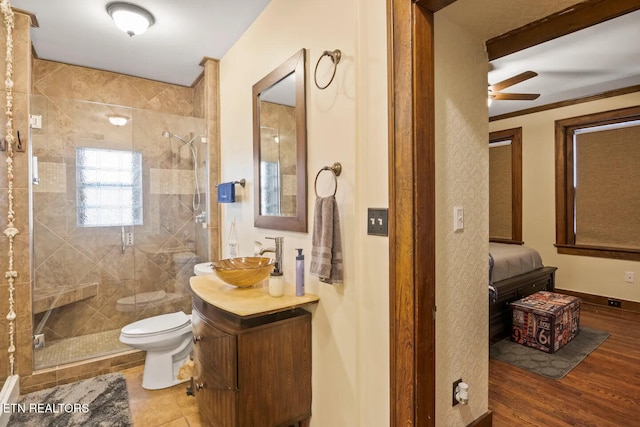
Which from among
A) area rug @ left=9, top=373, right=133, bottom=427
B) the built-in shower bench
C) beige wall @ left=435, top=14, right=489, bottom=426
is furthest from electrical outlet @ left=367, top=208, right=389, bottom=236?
the built-in shower bench

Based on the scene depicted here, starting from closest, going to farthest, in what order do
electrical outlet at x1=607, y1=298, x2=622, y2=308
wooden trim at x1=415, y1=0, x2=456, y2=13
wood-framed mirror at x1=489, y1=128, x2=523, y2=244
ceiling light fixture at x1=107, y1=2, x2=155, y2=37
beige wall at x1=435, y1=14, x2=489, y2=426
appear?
wooden trim at x1=415, y1=0, x2=456, y2=13, beige wall at x1=435, y1=14, x2=489, y2=426, ceiling light fixture at x1=107, y1=2, x2=155, y2=37, electrical outlet at x1=607, y1=298, x2=622, y2=308, wood-framed mirror at x1=489, y1=128, x2=523, y2=244

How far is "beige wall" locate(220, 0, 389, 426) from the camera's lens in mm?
1427

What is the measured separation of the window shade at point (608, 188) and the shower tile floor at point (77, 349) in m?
5.26

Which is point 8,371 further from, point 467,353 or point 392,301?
point 467,353

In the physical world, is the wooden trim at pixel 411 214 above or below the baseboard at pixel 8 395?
above

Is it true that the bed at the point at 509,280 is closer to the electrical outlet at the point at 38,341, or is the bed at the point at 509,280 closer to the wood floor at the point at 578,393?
the wood floor at the point at 578,393

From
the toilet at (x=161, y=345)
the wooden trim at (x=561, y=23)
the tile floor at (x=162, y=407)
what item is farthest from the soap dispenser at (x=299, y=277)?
the wooden trim at (x=561, y=23)

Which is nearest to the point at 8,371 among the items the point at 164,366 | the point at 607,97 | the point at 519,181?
the point at 164,366

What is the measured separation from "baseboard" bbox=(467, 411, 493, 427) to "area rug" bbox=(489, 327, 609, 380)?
939mm

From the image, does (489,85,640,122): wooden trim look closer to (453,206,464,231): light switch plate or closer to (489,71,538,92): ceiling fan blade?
(489,71,538,92): ceiling fan blade

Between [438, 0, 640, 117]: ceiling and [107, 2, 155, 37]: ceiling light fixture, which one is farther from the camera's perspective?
[107, 2, 155, 37]: ceiling light fixture

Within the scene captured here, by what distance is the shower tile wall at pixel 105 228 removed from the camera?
9.00 ft

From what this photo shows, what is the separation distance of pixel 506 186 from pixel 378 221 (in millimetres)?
4299

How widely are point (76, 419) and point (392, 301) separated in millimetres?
2147
